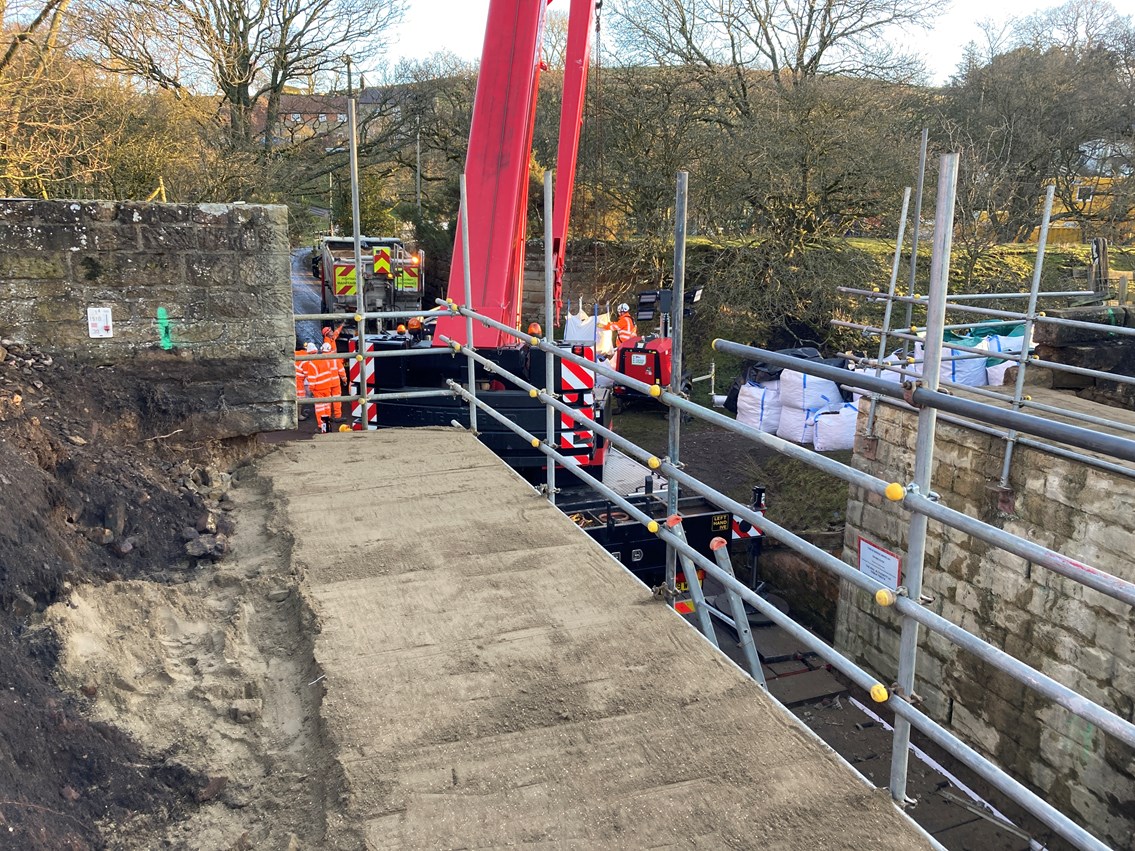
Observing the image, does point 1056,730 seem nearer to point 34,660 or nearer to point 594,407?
point 594,407

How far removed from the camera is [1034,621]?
21.5 ft

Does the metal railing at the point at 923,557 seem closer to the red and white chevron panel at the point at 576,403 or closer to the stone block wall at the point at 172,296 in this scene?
the stone block wall at the point at 172,296

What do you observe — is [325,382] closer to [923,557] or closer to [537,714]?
[537,714]

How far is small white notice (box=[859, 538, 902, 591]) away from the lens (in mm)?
8133

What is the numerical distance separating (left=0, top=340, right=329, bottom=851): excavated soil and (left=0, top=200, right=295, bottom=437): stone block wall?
239 millimetres

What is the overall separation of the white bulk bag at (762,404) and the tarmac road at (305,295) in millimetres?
7604

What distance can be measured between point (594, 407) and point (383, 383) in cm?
214

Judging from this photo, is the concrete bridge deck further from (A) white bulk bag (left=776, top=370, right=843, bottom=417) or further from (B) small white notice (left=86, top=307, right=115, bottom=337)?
(A) white bulk bag (left=776, top=370, right=843, bottom=417)

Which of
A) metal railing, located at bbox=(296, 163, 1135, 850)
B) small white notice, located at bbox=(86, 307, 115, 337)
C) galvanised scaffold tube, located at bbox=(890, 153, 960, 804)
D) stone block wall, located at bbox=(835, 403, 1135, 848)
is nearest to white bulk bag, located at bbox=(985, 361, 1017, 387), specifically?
stone block wall, located at bbox=(835, 403, 1135, 848)

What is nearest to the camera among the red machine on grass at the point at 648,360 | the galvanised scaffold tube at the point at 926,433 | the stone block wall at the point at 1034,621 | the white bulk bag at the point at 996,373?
the galvanised scaffold tube at the point at 926,433

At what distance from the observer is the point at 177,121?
13078mm

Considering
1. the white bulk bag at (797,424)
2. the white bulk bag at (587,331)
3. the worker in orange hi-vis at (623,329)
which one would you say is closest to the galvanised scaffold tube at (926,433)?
the white bulk bag at (797,424)

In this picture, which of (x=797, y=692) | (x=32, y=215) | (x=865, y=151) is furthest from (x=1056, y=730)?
(x=865, y=151)

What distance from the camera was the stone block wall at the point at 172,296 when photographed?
4789 mm
